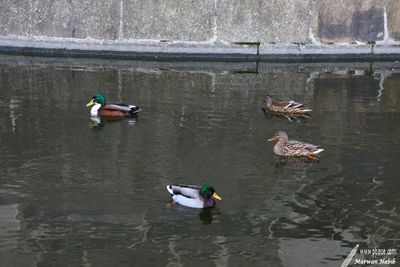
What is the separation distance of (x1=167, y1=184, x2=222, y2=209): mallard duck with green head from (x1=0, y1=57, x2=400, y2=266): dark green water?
0.39 feet

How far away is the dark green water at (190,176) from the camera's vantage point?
8938 mm

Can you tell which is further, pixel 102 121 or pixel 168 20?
pixel 168 20

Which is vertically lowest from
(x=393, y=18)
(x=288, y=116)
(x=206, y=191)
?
(x=206, y=191)

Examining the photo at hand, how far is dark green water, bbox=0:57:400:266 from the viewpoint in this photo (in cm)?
894

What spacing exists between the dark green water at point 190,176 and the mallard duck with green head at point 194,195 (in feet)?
0.39

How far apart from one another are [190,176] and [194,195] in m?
1.26

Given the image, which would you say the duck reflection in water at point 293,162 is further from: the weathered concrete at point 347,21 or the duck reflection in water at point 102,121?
the weathered concrete at point 347,21

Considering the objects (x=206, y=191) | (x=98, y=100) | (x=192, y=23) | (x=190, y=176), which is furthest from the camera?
(x=192, y=23)

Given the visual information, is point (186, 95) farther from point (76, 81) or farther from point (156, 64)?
point (156, 64)

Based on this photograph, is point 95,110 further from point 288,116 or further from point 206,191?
point 206,191

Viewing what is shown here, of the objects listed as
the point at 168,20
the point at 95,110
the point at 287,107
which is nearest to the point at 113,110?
the point at 95,110

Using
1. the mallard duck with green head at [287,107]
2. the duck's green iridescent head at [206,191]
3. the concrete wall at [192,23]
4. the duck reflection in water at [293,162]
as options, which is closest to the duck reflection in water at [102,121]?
the mallard duck with green head at [287,107]

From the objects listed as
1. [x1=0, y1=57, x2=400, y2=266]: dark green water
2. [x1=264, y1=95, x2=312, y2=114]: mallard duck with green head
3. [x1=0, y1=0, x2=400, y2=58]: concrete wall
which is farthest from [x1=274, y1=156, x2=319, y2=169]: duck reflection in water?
[x1=0, y1=0, x2=400, y2=58]: concrete wall

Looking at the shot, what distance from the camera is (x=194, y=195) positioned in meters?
10.0
